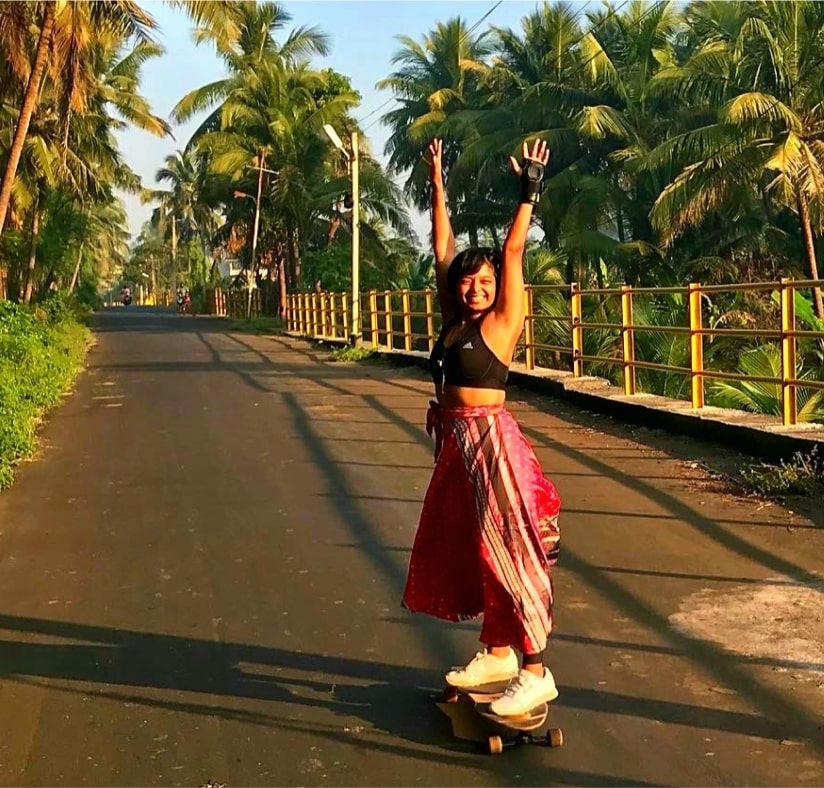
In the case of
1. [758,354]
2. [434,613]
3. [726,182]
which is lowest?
[434,613]

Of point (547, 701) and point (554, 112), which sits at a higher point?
point (554, 112)

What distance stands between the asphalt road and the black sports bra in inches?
49.7

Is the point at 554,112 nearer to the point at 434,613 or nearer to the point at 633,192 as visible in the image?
the point at 633,192

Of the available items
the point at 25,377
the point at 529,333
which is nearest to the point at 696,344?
the point at 529,333

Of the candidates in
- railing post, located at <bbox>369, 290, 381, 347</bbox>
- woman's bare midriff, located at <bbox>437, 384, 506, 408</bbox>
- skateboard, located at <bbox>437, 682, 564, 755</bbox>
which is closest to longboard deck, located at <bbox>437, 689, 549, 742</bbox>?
skateboard, located at <bbox>437, 682, 564, 755</bbox>

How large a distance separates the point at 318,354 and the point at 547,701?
2120 cm

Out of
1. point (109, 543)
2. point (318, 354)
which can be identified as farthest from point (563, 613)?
point (318, 354)

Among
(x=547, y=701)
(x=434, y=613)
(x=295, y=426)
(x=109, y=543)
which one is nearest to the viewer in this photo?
(x=547, y=701)

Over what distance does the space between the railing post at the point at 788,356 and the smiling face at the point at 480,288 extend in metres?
5.27

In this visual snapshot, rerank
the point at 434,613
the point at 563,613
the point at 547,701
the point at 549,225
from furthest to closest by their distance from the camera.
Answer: the point at 549,225 < the point at 563,613 < the point at 434,613 < the point at 547,701

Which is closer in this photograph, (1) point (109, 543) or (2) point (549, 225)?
(1) point (109, 543)

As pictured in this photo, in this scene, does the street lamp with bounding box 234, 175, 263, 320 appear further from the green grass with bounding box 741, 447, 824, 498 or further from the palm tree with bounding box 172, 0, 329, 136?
the green grass with bounding box 741, 447, 824, 498

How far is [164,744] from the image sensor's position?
3986 millimetres

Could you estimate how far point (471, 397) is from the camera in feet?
12.9
